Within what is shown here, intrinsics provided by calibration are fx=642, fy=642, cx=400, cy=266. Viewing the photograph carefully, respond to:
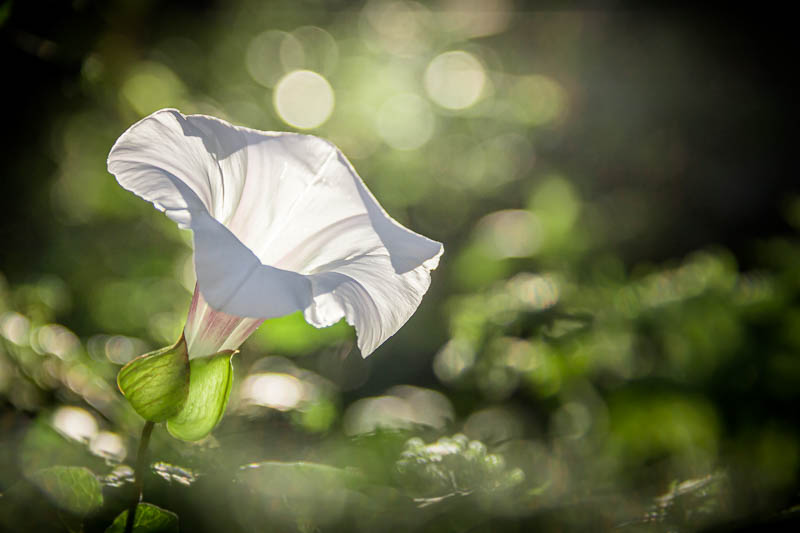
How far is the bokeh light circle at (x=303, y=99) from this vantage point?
1.60m

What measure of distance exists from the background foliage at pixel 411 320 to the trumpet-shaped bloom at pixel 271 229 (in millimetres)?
170

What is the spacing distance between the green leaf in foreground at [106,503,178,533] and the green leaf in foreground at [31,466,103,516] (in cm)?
4

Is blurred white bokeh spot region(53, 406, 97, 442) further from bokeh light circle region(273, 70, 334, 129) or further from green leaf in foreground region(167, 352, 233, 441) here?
bokeh light circle region(273, 70, 334, 129)

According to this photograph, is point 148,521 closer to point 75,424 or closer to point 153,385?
point 153,385

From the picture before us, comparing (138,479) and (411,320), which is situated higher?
(411,320)

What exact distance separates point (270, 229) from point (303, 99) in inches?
44.0

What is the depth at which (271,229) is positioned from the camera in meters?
0.65

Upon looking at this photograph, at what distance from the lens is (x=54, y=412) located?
72 cm

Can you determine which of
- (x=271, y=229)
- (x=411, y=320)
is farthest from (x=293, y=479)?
(x=411, y=320)

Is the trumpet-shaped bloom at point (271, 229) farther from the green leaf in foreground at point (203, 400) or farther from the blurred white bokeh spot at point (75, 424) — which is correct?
the blurred white bokeh spot at point (75, 424)

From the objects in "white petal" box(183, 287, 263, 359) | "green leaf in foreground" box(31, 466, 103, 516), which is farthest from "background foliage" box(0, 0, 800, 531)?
"white petal" box(183, 287, 263, 359)

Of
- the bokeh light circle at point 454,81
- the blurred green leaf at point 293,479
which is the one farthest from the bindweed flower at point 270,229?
the bokeh light circle at point 454,81

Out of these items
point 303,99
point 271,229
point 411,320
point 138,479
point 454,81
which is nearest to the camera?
point 138,479

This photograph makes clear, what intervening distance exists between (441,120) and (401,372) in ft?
2.71
